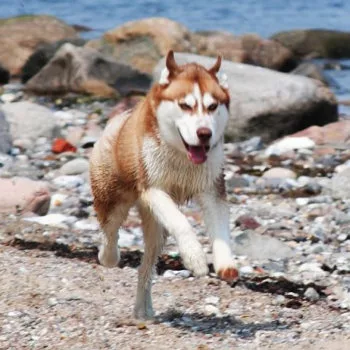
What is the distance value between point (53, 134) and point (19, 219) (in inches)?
215

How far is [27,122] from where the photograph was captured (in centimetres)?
1641

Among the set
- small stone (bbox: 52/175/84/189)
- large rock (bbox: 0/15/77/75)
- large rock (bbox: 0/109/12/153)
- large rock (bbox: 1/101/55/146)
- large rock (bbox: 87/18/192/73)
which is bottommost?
large rock (bbox: 0/15/77/75)

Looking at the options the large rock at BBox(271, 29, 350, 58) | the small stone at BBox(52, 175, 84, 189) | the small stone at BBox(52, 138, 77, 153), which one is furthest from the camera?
the large rock at BBox(271, 29, 350, 58)

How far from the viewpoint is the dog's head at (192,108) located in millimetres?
7137

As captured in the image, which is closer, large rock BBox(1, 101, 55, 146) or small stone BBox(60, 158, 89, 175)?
small stone BBox(60, 158, 89, 175)

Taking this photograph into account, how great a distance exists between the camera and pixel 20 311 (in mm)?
7773

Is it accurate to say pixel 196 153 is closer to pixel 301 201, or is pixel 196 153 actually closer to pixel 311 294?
pixel 311 294

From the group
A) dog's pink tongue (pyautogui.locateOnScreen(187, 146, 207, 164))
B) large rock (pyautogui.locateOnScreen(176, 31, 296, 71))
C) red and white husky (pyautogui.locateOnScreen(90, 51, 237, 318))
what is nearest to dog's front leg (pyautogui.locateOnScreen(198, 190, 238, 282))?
red and white husky (pyautogui.locateOnScreen(90, 51, 237, 318))

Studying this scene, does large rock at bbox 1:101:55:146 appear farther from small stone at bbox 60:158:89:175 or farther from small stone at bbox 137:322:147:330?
small stone at bbox 137:322:147:330

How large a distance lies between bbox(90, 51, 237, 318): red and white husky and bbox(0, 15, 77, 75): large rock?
53.9ft

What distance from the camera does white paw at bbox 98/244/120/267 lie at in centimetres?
826

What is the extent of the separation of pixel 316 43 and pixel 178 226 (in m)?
22.9

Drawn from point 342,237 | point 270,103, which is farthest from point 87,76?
point 342,237

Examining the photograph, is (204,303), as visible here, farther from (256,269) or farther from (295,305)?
(256,269)
